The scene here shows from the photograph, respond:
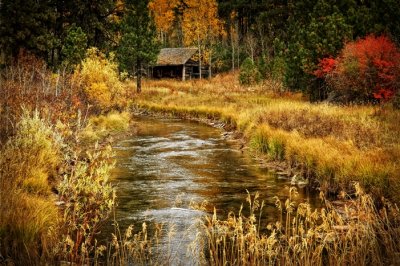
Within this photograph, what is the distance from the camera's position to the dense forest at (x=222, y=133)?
6.47 metres

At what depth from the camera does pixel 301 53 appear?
29.9 metres

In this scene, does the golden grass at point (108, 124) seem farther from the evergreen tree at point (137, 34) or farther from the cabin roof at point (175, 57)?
the cabin roof at point (175, 57)

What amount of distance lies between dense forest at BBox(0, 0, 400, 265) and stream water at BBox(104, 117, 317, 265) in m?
0.20

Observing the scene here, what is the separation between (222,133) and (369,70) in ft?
25.9

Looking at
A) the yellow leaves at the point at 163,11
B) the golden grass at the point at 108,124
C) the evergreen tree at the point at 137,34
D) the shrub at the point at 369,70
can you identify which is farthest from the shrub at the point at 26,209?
the yellow leaves at the point at 163,11

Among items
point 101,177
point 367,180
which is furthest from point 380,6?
point 101,177

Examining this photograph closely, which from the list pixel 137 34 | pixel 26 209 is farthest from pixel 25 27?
pixel 26 209

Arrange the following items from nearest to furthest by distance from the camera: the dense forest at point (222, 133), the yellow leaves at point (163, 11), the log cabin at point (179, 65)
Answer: the dense forest at point (222, 133)
the log cabin at point (179, 65)
the yellow leaves at point (163, 11)

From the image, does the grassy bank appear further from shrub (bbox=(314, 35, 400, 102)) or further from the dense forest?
shrub (bbox=(314, 35, 400, 102))

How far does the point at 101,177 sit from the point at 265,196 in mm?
5278

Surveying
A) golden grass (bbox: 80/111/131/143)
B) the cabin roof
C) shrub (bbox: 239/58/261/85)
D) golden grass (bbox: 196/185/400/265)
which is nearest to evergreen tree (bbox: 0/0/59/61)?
golden grass (bbox: 80/111/131/143)

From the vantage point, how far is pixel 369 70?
23500mm

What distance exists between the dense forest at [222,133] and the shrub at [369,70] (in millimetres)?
75

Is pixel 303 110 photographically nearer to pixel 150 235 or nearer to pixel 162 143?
pixel 162 143
